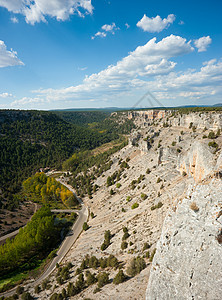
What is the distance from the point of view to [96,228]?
48.0 metres

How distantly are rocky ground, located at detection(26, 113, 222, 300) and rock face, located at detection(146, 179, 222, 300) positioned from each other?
282cm

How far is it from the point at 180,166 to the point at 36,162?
365ft

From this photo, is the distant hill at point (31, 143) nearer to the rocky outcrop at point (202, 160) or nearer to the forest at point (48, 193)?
the forest at point (48, 193)

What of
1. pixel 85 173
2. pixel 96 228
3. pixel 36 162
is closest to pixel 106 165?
pixel 85 173

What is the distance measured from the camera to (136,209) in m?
43.4

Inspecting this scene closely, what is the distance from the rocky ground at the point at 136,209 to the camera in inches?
962

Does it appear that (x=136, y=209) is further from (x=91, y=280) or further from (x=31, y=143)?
(x=31, y=143)

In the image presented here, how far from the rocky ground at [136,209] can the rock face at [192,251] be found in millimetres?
2817

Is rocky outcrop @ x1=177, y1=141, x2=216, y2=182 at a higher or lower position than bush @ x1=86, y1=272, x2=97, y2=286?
higher

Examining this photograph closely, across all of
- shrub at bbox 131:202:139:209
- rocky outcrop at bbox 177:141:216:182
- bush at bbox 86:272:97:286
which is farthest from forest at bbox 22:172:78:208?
rocky outcrop at bbox 177:141:216:182

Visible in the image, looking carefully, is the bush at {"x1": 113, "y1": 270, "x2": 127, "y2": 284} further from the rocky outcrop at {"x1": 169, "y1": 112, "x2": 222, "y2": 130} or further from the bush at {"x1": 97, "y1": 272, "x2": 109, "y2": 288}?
the rocky outcrop at {"x1": 169, "y1": 112, "x2": 222, "y2": 130}

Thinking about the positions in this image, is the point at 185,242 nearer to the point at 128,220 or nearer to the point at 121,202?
the point at 128,220

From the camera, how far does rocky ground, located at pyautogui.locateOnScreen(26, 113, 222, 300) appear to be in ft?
80.2

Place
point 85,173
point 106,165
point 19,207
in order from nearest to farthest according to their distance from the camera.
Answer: point 19,207, point 106,165, point 85,173
